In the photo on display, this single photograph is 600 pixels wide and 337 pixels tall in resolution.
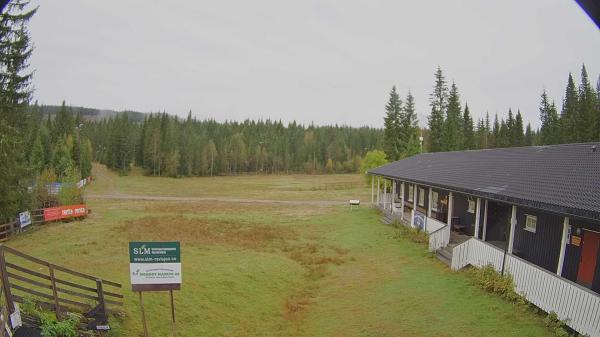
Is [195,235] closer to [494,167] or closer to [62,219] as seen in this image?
[62,219]

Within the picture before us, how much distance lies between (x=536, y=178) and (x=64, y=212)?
34.3 metres

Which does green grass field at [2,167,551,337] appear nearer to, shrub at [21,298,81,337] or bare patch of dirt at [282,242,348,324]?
bare patch of dirt at [282,242,348,324]

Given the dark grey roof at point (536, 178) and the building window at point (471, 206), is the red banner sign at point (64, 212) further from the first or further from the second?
the building window at point (471, 206)

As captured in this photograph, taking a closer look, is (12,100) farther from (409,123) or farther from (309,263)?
(409,123)

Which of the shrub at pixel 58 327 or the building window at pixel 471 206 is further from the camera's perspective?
the building window at pixel 471 206

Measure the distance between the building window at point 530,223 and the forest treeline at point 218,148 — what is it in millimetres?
90216

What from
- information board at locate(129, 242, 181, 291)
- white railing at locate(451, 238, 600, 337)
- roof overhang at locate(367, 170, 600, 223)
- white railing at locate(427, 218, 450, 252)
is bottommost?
white railing at locate(427, 218, 450, 252)

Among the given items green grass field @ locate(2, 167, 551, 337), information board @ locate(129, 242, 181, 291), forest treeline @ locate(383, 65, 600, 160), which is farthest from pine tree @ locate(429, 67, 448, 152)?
information board @ locate(129, 242, 181, 291)

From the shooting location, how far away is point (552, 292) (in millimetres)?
11242

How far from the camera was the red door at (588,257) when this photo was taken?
486 inches

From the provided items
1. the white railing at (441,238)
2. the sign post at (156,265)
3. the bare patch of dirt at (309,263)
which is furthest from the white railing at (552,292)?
the sign post at (156,265)

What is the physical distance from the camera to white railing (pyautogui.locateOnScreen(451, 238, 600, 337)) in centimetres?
981

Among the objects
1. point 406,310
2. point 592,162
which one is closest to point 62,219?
point 406,310

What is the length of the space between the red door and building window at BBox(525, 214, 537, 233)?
8.04ft
